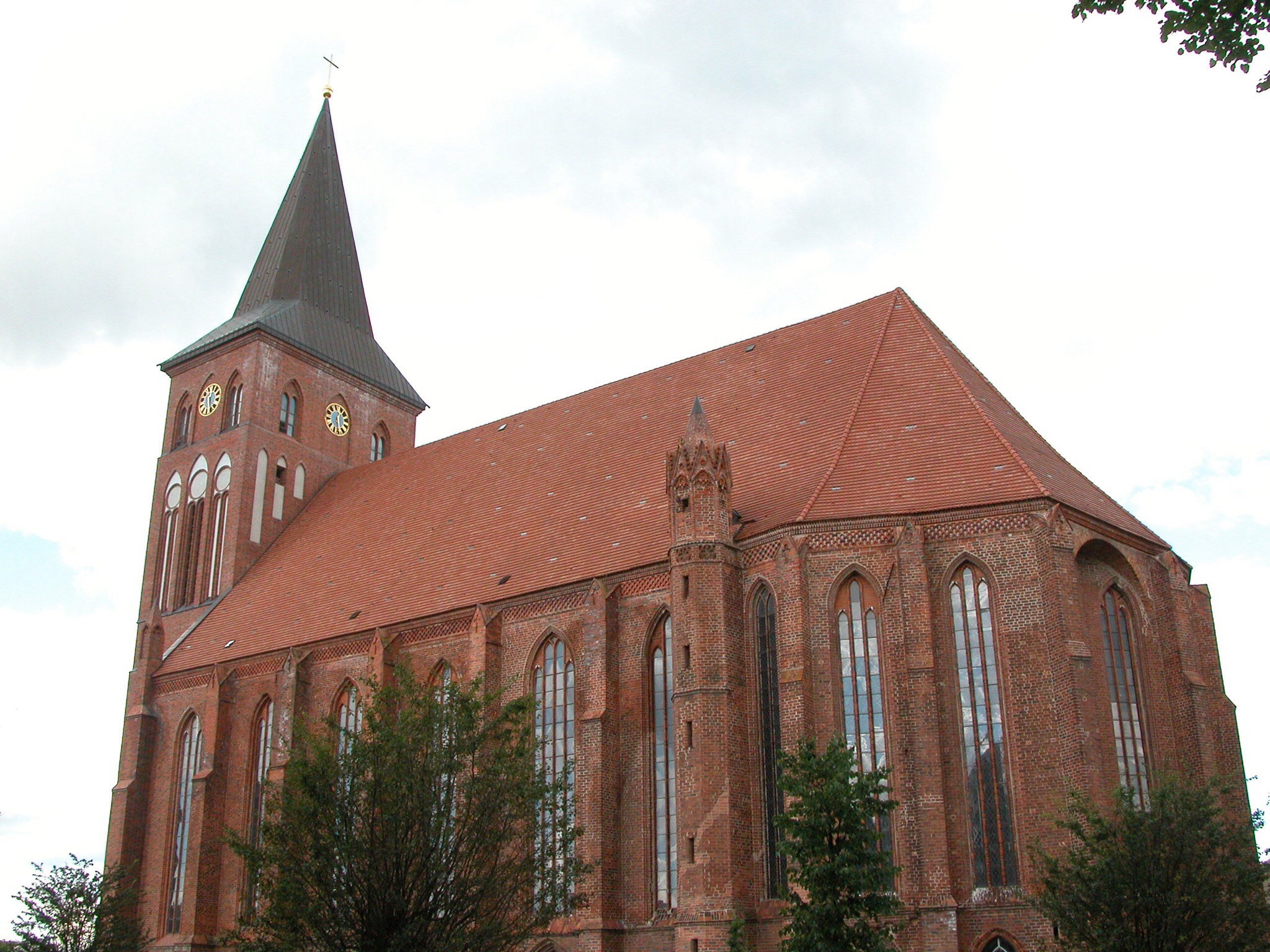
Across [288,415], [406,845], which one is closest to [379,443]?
[288,415]

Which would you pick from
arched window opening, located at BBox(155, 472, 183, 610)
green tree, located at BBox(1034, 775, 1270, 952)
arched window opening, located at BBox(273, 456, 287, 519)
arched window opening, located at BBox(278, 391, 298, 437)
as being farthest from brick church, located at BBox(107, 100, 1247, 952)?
arched window opening, located at BBox(278, 391, 298, 437)

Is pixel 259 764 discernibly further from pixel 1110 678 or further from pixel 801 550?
pixel 1110 678

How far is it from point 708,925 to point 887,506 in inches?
323

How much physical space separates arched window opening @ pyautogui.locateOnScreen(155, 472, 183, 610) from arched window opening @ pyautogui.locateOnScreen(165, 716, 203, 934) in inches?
260

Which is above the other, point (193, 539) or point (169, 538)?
point (169, 538)

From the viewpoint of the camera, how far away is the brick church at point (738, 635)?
2245 cm

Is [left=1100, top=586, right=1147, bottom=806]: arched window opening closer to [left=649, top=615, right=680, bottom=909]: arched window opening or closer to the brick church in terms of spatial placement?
the brick church

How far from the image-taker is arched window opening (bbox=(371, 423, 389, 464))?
147ft

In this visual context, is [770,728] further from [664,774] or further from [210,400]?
[210,400]

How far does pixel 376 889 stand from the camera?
17.2m

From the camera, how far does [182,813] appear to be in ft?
114

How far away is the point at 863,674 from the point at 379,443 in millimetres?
25682

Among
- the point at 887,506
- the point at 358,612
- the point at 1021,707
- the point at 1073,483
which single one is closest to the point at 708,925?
the point at 1021,707

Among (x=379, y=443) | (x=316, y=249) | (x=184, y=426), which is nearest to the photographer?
(x=184, y=426)
